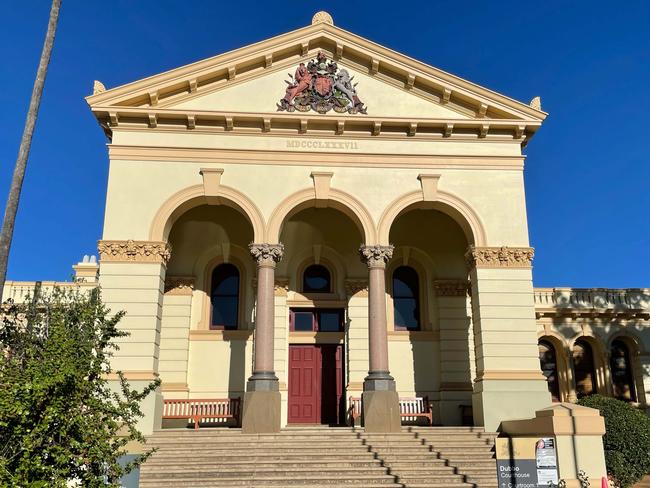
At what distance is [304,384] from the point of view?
805 inches

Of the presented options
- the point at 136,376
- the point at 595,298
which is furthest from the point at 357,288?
the point at 595,298

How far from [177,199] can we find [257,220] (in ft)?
8.22

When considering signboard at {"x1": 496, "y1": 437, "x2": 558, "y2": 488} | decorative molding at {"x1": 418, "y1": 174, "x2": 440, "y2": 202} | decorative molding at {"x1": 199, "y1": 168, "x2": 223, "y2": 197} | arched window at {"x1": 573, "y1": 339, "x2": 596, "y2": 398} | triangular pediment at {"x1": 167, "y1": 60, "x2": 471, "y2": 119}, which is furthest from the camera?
arched window at {"x1": 573, "y1": 339, "x2": 596, "y2": 398}

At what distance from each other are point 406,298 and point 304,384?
4.74m

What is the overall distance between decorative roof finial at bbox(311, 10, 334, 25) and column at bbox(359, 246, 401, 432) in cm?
772

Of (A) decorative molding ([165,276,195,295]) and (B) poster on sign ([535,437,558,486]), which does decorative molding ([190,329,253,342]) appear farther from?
(B) poster on sign ([535,437,558,486])

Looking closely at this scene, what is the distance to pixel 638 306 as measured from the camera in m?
26.2

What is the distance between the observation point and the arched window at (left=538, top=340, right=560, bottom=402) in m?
25.6

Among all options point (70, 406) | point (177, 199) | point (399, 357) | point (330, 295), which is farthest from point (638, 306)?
point (70, 406)

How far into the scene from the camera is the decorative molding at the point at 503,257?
18203 mm

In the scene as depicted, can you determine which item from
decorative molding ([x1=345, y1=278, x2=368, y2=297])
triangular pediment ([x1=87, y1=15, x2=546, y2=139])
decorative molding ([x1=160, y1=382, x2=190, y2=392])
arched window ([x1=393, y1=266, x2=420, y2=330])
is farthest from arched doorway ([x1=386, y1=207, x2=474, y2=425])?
decorative molding ([x1=160, y1=382, x2=190, y2=392])

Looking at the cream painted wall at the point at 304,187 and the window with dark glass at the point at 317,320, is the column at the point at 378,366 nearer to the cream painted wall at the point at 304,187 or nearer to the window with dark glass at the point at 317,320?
the cream painted wall at the point at 304,187

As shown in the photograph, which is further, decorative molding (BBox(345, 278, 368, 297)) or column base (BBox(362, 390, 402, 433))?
decorative molding (BBox(345, 278, 368, 297))

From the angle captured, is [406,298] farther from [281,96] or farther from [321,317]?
[281,96]
